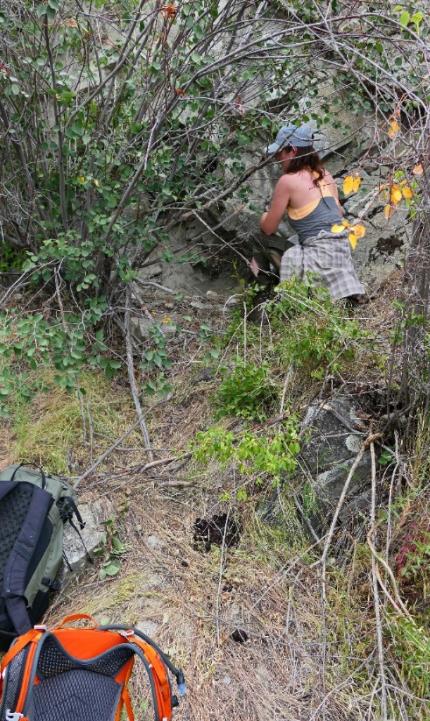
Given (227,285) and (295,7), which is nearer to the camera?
(295,7)

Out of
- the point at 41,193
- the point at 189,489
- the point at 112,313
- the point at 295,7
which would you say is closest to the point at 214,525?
the point at 189,489

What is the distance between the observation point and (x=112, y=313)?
13.2 feet

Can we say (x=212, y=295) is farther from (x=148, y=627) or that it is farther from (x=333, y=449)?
(x=148, y=627)

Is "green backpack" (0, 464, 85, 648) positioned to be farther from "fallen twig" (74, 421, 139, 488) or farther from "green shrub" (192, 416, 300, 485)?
"green shrub" (192, 416, 300, 485)

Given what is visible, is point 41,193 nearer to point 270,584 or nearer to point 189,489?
point 189,489

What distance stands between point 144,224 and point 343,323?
1415 mm

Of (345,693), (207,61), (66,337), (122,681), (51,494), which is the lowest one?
(345,693)

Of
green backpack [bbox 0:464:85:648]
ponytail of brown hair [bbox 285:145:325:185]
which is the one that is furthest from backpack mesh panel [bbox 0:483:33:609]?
ponytail of brown hair [bbox 285:145:325:185]

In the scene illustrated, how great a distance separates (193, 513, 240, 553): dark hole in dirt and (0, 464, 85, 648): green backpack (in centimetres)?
56

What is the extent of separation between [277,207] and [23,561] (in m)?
2.70

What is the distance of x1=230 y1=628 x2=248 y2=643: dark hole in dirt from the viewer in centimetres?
258

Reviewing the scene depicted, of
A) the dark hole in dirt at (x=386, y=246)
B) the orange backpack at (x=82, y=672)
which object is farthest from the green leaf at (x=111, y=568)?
the dark hole in dirt at (x=386, y=246)

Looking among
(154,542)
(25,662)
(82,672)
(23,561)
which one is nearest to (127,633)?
(82,672)

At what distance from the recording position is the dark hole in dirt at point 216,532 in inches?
118
